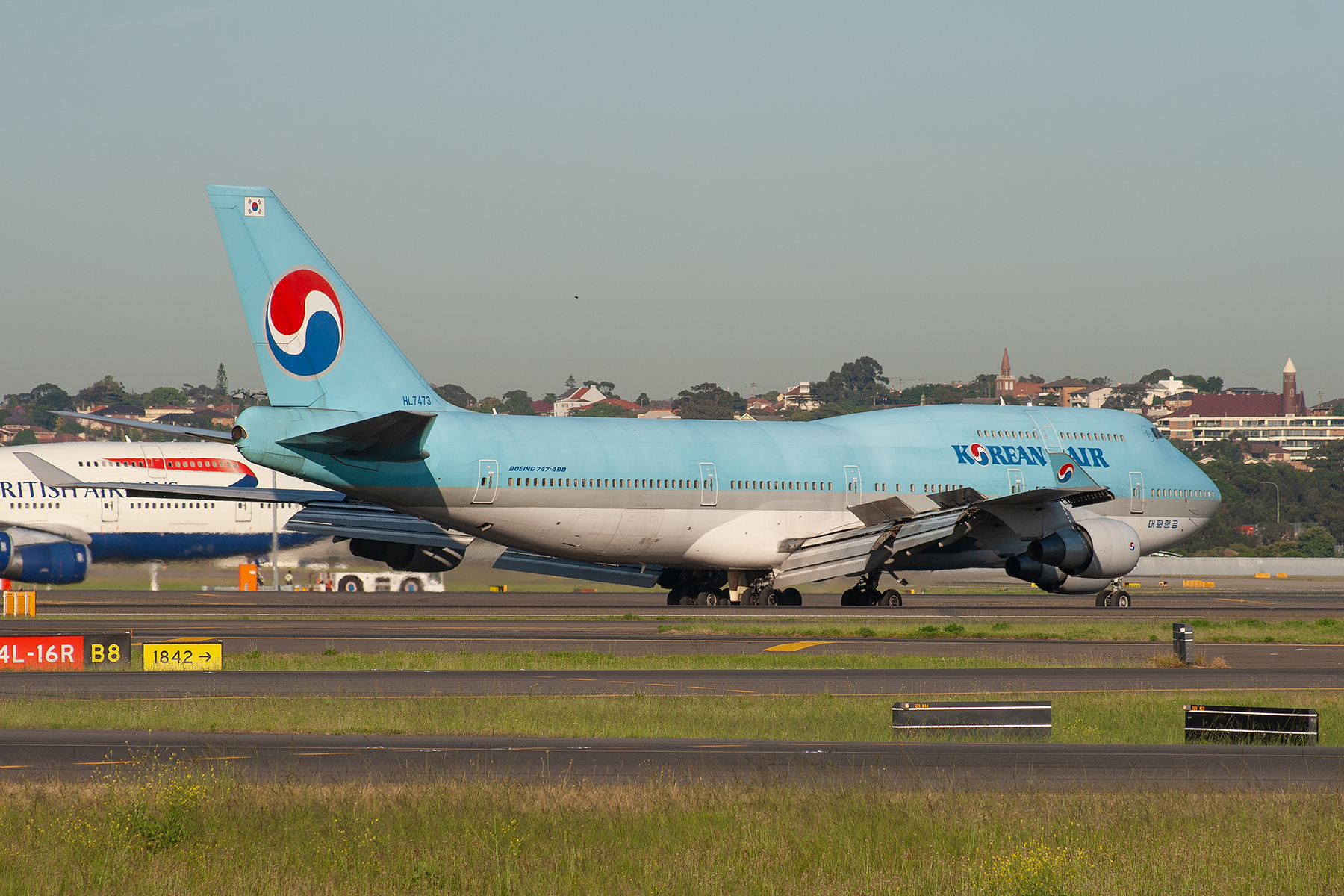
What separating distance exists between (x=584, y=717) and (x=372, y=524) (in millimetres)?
30405

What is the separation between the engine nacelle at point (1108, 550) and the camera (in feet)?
164

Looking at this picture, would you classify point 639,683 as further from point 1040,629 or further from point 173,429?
point 173,429

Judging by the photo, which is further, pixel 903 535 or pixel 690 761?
pixel 903 535

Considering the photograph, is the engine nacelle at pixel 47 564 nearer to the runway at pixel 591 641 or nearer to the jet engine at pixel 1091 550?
the runway at pixel 591 641

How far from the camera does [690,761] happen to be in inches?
675

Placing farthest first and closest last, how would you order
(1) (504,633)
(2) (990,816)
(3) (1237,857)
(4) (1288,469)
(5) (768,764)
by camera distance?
1. (4) (1288,469)
2. (1) (504,633)
3. (5) (768,764)
4. (2) (990,816)
5. (3) (1237,857)

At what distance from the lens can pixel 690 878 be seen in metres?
11.3

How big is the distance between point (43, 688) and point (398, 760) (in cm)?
1037

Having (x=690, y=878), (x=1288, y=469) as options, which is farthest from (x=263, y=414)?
(x=1288, y=469)

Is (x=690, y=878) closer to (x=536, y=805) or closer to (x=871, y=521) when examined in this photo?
(x=536, y=805)

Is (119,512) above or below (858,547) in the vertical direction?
above

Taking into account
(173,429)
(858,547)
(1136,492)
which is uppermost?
(173,429)

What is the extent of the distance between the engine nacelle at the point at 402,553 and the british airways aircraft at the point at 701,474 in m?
0.33

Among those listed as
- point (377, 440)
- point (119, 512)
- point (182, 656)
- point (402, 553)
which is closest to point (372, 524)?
point (402, 553)
